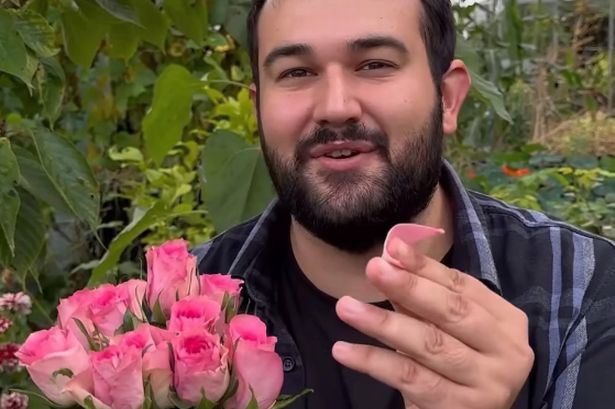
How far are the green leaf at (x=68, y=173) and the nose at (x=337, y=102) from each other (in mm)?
271

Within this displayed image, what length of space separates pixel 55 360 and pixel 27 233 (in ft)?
1.56

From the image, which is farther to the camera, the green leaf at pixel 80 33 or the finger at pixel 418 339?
the green leaf at pixel 80 33

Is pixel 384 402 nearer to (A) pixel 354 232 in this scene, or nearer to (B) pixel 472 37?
(A) pixel 354 232

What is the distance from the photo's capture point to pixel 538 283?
1028 millimetres

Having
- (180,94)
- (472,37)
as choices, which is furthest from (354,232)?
(472,37)

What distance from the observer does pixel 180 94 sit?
1471 millimetres

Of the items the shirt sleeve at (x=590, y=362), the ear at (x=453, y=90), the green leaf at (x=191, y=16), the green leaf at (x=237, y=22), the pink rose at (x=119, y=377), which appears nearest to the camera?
the pink rose at (x=119, y=377)

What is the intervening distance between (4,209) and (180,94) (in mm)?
554

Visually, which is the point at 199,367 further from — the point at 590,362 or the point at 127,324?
the point at 590,362

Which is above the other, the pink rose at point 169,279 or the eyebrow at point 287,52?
the eyebrow at point 287,52

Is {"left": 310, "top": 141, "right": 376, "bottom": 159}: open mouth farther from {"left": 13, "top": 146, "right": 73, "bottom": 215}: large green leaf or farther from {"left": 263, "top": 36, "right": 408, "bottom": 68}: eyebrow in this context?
{"left": 13, "top": 146, "right": 73, "bottom": 215}: large green leaf

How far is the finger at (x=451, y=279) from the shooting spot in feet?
2.06

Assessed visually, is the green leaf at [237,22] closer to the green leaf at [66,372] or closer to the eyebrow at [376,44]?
the eyebrow at [376,44]

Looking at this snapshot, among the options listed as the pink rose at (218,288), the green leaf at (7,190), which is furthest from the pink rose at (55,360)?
the green leaf at (7,190)
